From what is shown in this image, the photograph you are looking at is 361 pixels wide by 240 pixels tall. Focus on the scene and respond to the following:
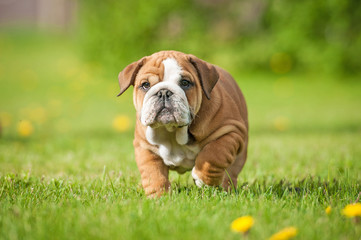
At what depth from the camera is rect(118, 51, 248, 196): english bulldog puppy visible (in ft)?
9.20

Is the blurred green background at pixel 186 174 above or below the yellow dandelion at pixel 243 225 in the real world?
below

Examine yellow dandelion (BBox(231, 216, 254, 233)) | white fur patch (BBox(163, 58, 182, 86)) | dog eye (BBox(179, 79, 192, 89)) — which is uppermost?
white fur patch (BBox(163, 58, 182, 86))

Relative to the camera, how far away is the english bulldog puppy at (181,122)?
2805mm

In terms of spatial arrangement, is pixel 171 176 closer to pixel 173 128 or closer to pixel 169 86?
pixel 173 128

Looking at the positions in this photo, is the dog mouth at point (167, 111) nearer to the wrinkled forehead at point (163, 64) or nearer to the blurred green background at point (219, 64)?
the wrinkled forehead at point (163, 64)

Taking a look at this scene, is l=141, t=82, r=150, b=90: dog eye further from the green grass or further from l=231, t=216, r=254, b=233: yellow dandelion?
l=231, t=216, r=254, b=233: yellow dandelion

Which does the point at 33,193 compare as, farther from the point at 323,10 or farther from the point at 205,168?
the point at 323,10

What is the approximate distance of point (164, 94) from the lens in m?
2.77

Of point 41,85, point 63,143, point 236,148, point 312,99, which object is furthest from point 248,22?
point 236,148

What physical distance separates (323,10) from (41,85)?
779 cm

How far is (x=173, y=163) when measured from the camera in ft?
9.98

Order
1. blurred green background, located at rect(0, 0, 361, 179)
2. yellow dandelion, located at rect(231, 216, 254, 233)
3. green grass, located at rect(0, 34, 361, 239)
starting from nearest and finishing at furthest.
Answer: yellow dandelion, located at rect(231, 216, 254, 233), green grass, located at rect(0, 34, 361, 239), blurred green background, located at rect(0, 0, 361, 179)

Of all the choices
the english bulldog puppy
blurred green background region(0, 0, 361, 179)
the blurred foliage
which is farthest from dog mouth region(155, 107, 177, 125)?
the blurred foliage

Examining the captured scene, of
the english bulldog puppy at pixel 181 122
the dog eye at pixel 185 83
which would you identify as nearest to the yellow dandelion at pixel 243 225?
the english bulldog puppy at pixel 181 122
